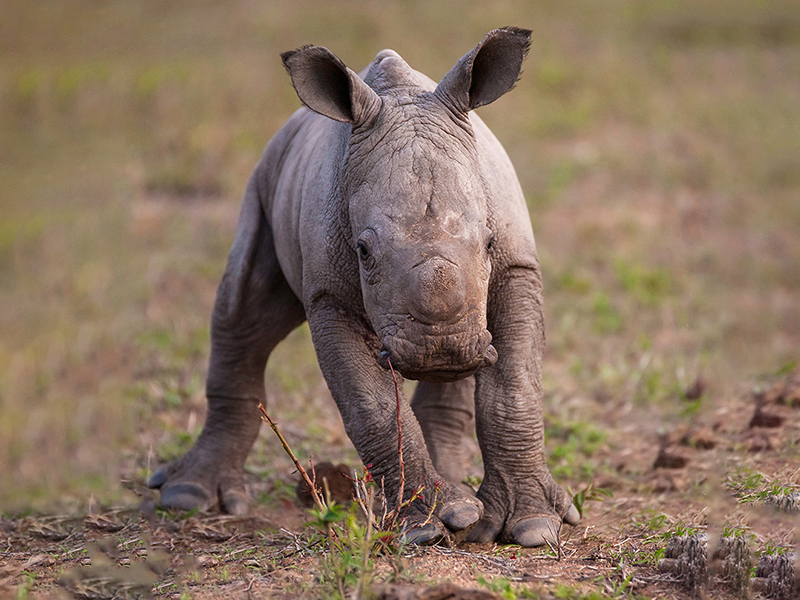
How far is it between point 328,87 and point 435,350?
4.89 feet

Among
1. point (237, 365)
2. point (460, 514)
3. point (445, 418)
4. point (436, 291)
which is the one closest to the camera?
point (436, 291)

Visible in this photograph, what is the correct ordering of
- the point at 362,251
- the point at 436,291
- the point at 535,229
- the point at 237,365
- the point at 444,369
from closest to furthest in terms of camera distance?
the point at 436,291 < the point at 444,369 < the point at 362,251 < the point at 237,365 < the point at 535,229

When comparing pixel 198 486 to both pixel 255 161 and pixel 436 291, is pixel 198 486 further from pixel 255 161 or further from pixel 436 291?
pixel 255 161

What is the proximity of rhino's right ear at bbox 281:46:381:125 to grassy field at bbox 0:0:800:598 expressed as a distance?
2.15m

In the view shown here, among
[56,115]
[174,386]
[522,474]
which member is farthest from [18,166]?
[522,474]

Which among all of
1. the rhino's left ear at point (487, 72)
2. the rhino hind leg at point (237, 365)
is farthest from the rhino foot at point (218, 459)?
the rhino's left ear at point (487, 72)

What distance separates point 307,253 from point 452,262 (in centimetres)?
120

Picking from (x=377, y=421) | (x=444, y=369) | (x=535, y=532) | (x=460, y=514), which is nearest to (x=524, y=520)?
(x=535, y=532)

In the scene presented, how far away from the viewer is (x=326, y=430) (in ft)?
26.4

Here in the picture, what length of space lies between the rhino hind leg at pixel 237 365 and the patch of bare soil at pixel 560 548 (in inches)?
10.7

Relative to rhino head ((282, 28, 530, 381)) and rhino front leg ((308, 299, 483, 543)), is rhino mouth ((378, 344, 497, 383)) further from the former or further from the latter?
rhino front leg ((308, 299, 483, 543))

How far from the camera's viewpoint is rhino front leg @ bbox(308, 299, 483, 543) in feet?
15.4

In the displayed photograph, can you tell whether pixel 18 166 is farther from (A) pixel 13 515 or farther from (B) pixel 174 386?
(A) pixel 13 515

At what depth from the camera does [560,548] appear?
4453mm
